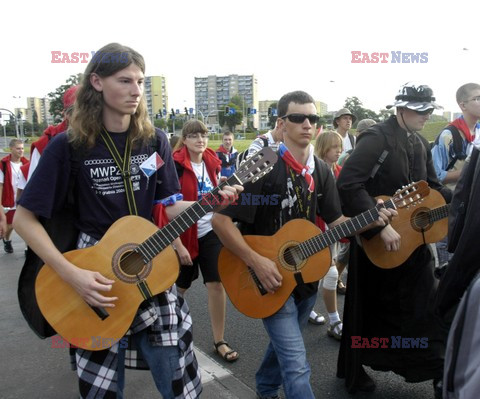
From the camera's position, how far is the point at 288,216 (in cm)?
269

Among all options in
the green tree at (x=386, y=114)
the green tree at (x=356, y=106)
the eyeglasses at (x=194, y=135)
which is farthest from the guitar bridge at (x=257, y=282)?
the green tree at (x=356, y=106)

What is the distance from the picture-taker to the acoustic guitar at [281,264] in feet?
8.34

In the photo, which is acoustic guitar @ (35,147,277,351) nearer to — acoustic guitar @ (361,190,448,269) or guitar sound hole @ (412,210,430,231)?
acoustic guitar @ (361,190,448,269)

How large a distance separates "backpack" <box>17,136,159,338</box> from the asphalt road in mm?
1359

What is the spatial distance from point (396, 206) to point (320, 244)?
65cm

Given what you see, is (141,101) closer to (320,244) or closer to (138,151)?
(138,151)

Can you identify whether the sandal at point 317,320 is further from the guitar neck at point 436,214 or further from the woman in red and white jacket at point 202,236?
the guitar neck at point 436,214

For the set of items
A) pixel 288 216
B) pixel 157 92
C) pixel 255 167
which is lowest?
pixel 288 216

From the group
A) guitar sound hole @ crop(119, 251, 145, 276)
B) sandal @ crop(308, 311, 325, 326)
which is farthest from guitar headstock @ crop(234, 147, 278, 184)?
sandal @ crop(308, 311, 325, 326)

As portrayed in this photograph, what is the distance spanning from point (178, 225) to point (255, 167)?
1.73 ft

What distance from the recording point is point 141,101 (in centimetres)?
231

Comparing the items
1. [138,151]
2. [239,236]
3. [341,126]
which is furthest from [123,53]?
[341,126]

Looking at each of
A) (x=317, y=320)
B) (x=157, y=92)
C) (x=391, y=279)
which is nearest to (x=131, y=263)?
(x=391, y=279)

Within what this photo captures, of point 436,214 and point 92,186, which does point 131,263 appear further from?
point 436,214
